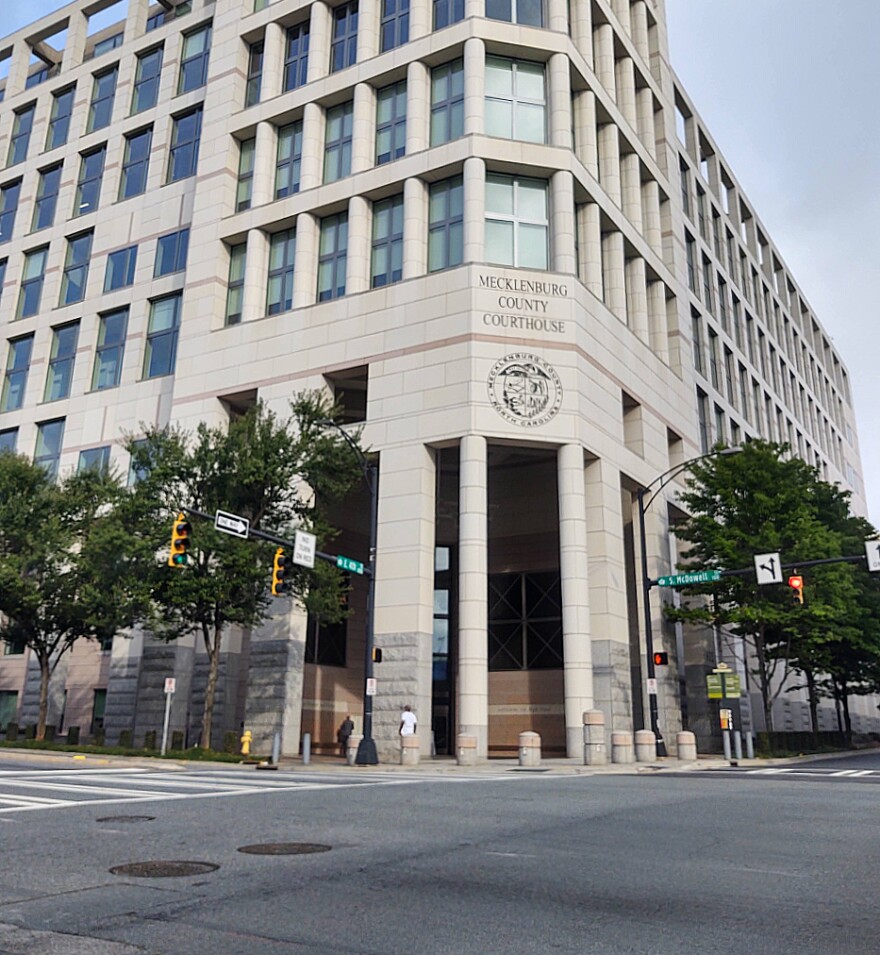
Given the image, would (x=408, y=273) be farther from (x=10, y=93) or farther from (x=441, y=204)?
(x=10, y=93)

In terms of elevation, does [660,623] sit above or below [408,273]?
below

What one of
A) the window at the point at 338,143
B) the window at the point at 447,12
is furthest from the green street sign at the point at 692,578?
the window at the point at 447,12

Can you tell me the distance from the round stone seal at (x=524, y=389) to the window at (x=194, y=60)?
26763 millimetres

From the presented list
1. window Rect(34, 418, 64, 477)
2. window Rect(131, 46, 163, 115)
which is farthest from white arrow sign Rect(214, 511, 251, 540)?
window Rect(131, 46, 163, 115)

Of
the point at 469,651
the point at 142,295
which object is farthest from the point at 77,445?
the point at 469,651

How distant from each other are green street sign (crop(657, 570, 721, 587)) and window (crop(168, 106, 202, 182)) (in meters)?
31.9

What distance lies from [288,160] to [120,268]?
12100 mm

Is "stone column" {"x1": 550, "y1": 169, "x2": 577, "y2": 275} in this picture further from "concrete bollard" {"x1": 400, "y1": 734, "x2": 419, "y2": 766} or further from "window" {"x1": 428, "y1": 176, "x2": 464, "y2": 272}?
"concrete bollard" {"x1": 400, "y1": 734, "x2": 419, "y2": 766}

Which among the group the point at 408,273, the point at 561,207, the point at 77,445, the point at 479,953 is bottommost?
the point at 479,953

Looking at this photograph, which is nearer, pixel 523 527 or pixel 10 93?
pixel 523 527

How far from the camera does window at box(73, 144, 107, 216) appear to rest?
52188 millimetres

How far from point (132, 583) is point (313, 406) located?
842 cm

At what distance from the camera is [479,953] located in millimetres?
5055

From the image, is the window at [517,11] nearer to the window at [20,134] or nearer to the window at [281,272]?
the window at [281,272]
